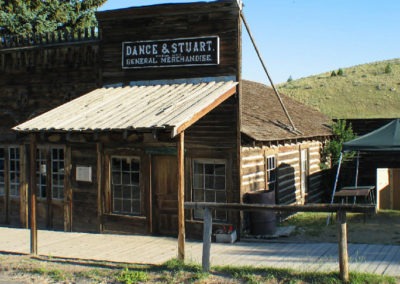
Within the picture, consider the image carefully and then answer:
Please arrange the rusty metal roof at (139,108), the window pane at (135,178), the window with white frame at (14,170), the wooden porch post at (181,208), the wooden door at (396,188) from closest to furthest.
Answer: the wooden porch post at (181,208) < the rusty metal roof at (139,108) < the window pane at (135,178) < the window with white frame at (14,170) < the wooden door at (396,188)

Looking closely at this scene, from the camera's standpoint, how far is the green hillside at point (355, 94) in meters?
44.9

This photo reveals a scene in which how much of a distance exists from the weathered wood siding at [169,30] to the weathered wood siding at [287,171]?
2.38 m

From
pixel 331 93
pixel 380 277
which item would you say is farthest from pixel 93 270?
pixel 331 93

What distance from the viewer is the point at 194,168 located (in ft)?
41.2

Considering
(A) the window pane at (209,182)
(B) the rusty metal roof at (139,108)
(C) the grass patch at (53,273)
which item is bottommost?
(C) the grass patch at (53,273)

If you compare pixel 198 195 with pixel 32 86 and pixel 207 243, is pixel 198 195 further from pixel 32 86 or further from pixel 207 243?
pixel 32 86

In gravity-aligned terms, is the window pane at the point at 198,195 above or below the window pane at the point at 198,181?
below

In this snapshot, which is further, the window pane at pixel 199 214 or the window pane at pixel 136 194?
the window pane at pixel 136 194

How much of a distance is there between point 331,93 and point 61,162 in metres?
42.6

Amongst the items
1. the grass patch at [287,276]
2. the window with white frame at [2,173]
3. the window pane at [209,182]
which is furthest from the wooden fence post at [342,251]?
the window with white frame at [2,173]

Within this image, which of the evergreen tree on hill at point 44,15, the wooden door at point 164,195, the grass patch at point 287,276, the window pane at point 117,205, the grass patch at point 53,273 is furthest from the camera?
the evergreen tree on hill at point 44,15

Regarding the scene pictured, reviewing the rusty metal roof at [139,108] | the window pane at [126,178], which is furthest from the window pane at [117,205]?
the rusty metal roof at [139,108]

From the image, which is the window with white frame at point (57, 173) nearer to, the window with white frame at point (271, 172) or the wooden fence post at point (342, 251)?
the window with white frame at point (271, 172)

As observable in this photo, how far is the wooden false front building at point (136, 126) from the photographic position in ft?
37.9
